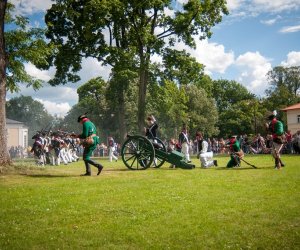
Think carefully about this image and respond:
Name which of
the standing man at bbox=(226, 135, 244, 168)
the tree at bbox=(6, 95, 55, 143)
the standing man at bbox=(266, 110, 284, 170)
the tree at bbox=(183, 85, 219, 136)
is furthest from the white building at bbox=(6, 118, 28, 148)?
the standing man at bbox=(266, 110, 284, 170)

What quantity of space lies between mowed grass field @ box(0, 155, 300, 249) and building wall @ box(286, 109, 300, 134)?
57.8 metres

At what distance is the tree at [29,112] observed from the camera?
12225 cm

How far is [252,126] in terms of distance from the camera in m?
70.0

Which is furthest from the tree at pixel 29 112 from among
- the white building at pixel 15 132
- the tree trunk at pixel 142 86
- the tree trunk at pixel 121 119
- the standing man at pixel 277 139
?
the standing man at pixel 277 139

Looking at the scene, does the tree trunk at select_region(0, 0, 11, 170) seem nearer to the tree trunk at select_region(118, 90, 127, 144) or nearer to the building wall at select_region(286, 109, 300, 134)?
the tree trunk at select_region(118, 90, 127, 144)

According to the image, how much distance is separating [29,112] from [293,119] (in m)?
97.0

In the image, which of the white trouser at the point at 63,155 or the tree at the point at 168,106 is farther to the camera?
the tree at the point at 168,106

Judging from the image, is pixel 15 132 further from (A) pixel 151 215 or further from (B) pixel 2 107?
(A) pixel 151 215

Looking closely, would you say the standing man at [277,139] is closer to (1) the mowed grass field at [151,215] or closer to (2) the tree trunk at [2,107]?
(1) the mowed grass field at [151,215]

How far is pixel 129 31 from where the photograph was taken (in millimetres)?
→ 28297

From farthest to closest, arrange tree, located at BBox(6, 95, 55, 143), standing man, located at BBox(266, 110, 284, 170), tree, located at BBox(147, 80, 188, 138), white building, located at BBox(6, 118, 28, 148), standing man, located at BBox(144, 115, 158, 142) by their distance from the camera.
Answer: tree, located at BBox(6, 95, 55, 143)
white building, located at BBox(6, 118, 28, 148)
tree, located at BBox(147, 80, 188, 138)
standing man, located at BBox(144, 115, 158, 142)
standing man, located at BBox(266, 110, 284, 170)

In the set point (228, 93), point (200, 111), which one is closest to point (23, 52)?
point (200, 111)

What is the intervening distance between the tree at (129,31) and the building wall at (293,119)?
40.6 meters

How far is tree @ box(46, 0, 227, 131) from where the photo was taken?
26594mm
